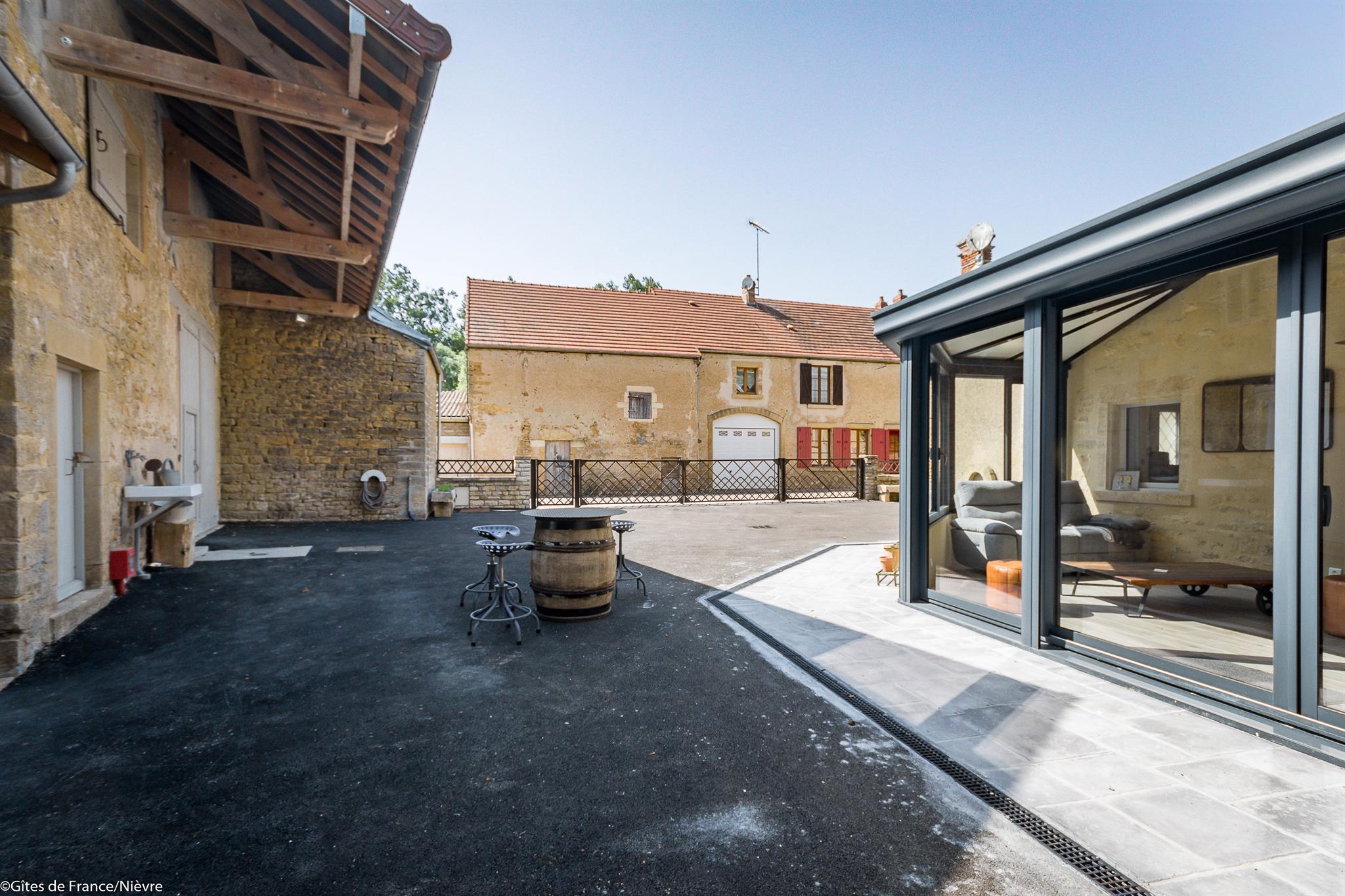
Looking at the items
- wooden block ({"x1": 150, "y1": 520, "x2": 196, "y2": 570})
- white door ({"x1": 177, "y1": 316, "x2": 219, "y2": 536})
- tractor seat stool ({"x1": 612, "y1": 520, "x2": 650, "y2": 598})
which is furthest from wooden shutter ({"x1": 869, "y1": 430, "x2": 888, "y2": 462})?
wooden block ({"x1": 150, "y1": 520, "x2": 196, "y2": 570})

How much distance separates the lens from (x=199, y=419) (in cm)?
820

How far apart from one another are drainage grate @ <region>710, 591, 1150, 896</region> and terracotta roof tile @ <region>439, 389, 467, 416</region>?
2108 cm

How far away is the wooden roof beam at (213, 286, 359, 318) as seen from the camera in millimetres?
8992

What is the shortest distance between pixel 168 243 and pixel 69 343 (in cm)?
371

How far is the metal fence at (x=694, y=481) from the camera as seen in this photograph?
48.7ft

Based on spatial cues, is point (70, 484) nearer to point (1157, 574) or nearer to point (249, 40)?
point (249, 40)

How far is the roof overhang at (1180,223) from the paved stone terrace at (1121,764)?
2150 mm

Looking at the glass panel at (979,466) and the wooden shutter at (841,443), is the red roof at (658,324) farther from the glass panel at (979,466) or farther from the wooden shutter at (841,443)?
the glass panel at (979,466)

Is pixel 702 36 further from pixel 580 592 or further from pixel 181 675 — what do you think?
pixel 181 675

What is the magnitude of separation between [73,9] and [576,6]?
12.7 ft

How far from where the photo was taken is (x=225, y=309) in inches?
375

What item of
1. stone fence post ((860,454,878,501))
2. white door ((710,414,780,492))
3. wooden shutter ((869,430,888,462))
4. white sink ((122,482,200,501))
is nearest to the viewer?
white sink ((122,482,200,501))

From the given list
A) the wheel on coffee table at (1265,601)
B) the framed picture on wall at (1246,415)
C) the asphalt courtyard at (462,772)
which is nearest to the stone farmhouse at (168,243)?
the asphalt courtyard at (462,772)

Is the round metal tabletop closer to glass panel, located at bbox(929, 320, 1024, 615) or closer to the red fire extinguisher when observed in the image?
glass panel, located at bbox(929, 320, 1024, 615)
